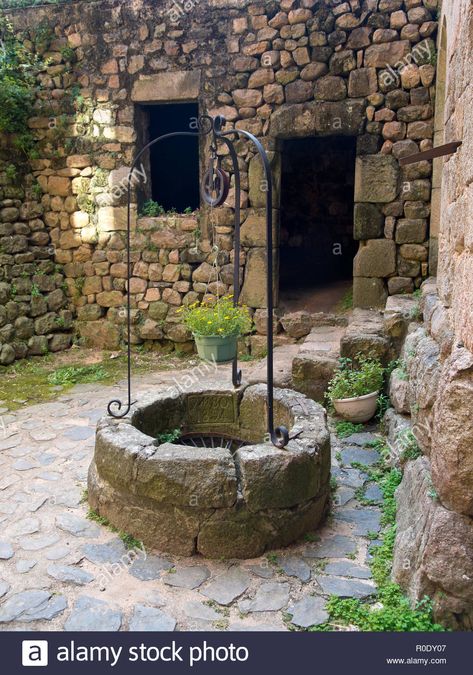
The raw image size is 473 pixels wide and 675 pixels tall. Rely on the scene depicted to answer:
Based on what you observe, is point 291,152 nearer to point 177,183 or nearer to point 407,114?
point 177,183

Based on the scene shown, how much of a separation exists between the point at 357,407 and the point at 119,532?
2.29m

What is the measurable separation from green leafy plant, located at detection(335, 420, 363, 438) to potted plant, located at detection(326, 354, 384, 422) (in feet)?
0.17

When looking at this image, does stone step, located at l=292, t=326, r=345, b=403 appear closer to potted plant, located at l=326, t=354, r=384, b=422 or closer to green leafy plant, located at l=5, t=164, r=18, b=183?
potted plant, located at l=326, t=354, r=384, b=422

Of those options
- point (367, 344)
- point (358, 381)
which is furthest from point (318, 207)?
point (358, 381)

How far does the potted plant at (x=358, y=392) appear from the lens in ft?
16.0

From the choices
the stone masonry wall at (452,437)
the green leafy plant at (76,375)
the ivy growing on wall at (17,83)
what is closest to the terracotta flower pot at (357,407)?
the stone masonry wall at (452,437)

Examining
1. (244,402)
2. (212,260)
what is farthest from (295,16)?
(244,402)

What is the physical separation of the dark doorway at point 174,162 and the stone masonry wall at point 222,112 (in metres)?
2.24

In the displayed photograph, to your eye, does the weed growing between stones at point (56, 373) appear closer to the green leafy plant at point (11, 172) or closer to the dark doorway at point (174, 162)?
the green leafy plant at point (11, 172)

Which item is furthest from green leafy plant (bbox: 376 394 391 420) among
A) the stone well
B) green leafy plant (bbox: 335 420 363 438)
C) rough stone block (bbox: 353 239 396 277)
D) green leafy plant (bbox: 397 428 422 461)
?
rough stone block (bbox: 353 239 396 277)

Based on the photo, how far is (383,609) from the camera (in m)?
2.68

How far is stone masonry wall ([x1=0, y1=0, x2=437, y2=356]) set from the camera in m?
5.93

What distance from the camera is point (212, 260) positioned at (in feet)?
22.4

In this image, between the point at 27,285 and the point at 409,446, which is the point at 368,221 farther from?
the point at 27,285
